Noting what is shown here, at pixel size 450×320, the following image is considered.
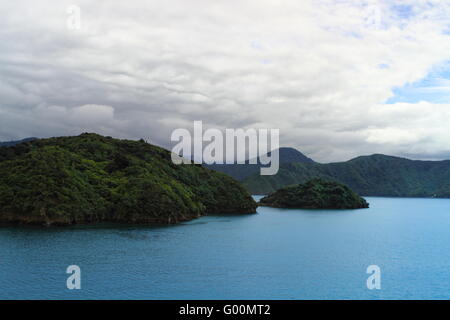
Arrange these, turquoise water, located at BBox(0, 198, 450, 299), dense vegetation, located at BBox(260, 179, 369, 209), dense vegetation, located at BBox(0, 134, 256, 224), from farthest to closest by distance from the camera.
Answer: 1. dense vegetation, located at BBox(260, 179, 369, 209)
2. dense vegetation, located at BBox(0, 134, 256, 224)
3. turquoise water, located at BBox(0, 198, 450, 299)

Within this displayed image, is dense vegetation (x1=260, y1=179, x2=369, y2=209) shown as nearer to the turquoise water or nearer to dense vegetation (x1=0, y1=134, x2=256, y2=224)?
dense vegetation (x1=0, y1=134, x2=256, y2=224)

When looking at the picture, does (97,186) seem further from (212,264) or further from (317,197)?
(317,197)

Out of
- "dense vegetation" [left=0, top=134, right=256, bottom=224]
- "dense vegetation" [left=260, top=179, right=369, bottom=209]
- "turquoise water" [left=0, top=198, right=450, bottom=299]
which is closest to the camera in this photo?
"turquoise water" [left=0, top=198, right=450, bottom=299]

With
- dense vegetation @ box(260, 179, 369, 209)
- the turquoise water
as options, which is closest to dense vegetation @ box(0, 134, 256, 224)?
the turquoise water

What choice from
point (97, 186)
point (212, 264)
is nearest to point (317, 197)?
point (97, 186)

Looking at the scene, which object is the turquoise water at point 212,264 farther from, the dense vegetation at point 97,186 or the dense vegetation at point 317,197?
the dense vegetation at point 317,197

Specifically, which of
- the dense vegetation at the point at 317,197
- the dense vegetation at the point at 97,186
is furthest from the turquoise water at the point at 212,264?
the dense vegetation at the point at 317,197
